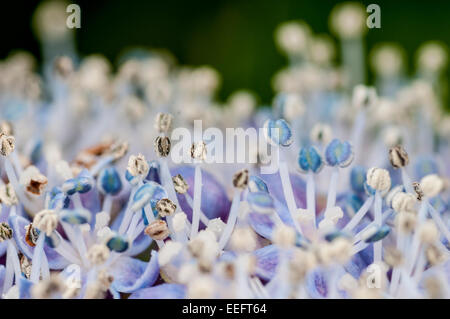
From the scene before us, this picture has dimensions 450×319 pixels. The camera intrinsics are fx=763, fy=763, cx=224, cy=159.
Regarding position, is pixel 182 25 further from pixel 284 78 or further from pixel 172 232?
pixel 172 232

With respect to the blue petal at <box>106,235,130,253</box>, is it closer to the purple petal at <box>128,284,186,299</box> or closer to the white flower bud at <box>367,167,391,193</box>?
the purple petal at <box>128,284,186,299</box>

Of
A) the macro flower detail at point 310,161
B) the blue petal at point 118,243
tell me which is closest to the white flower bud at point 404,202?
the macro flower detail at point 310,161

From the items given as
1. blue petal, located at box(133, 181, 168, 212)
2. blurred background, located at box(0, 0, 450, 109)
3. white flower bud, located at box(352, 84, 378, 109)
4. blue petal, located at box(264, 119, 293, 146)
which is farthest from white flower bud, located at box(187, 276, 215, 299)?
blurred background, located at box(0, 0, 450, 109)

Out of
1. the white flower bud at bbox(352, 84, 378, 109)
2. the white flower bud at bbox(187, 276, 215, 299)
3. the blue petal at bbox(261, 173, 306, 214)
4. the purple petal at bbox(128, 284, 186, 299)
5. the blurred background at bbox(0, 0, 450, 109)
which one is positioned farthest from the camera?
the blurred background at bbox(0, 0, 450, 109)

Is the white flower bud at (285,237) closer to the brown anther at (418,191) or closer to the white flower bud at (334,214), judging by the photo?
the white flower bud at (334,214)

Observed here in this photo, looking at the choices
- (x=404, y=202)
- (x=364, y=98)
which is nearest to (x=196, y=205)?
(x=404, y=202)

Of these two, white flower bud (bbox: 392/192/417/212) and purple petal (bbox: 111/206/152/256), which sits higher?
white flower bud (bbox: 392/192/417/212)

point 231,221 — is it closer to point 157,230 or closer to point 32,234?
point 157,230
